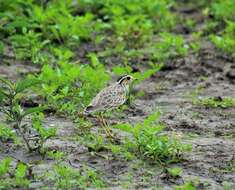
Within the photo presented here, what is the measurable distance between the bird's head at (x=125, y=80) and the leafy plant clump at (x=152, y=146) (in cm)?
150

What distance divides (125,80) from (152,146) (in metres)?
1.93

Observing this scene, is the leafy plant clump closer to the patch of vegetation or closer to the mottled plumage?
the mottled plumage

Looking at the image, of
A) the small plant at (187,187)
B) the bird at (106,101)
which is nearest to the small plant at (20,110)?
the bird at (106,101)

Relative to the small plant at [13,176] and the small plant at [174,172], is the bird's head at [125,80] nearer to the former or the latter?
the small plant at [174,172]

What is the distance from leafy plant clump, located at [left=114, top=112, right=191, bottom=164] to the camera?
8.45 metres

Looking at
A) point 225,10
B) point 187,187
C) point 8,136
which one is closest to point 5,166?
point 8,136

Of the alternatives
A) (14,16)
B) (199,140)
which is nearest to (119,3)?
(14,16)

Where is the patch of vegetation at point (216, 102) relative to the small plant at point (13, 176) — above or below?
below

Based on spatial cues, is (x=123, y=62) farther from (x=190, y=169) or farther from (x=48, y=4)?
(x=190, y=169)

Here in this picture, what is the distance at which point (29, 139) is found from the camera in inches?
340

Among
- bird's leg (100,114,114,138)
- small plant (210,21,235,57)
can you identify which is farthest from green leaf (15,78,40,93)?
small plant (210,21,235,57)

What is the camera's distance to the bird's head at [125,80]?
10.1m

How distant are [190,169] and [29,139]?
1.69m

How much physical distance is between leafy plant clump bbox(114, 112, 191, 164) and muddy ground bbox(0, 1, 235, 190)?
125 mm
